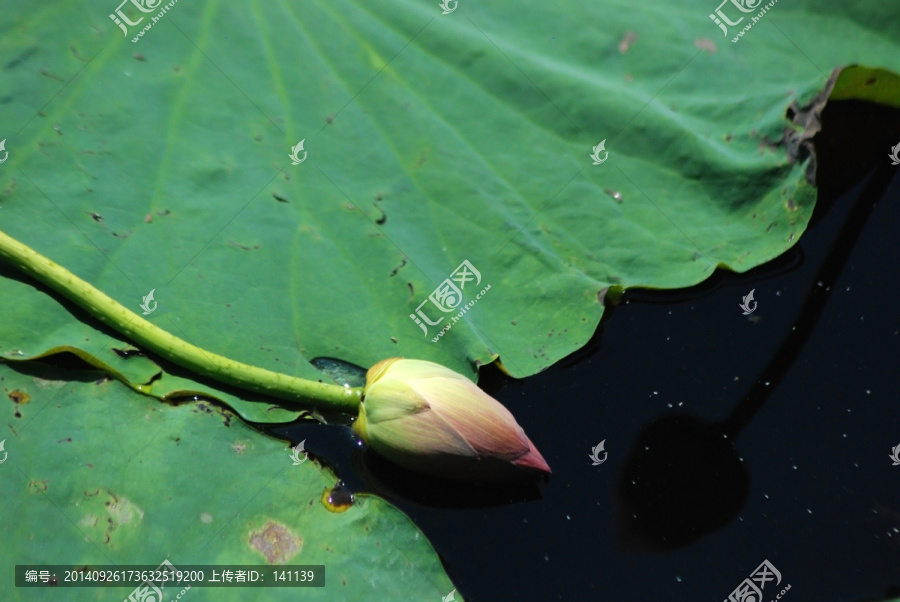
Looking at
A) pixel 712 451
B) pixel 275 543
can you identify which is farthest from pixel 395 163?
pixel 712 451

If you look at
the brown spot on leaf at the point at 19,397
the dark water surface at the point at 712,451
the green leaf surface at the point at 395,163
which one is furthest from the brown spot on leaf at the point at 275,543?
the brown spot on leaf at the point at 19,397

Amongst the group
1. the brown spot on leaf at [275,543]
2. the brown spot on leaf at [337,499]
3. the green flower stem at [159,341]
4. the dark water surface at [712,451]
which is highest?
the green flower stem at [159,341]

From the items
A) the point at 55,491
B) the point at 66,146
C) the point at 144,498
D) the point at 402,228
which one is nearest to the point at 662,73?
the point at 402,228

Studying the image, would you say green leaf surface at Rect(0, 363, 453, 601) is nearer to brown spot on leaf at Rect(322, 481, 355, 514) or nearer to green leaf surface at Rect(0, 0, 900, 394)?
brown spot on leaf at Rect(322, 481, 355, 514)

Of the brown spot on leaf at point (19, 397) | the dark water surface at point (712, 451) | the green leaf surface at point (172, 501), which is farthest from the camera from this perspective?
the dark water surface at point (712, 451)

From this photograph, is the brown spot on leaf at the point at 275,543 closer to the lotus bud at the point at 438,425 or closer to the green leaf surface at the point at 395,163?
the lotus bud at the point at 438,425

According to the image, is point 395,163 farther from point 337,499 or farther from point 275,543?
point 275,543

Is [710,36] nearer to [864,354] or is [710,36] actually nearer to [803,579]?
[864,354]

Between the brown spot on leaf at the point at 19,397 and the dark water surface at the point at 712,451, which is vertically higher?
the brown spot on leaf at the point at 19,397
